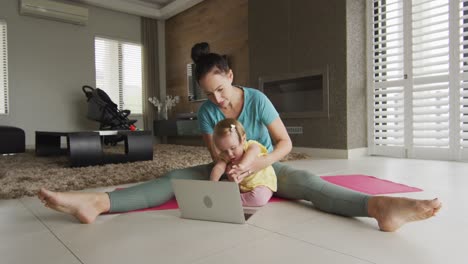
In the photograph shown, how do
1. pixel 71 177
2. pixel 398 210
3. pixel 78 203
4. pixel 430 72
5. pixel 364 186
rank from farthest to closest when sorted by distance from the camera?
1. pixel 430 72
2. pixel 71 177
3. pixel 364 186
4. pixel 78 203
5. pixel 398 210

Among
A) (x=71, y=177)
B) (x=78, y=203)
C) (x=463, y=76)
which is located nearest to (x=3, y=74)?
(x=71, y=177)

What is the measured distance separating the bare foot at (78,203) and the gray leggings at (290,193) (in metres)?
0.05

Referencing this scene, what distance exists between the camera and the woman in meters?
1.08

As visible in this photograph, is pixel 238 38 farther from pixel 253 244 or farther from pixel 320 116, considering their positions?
pixel 253 244

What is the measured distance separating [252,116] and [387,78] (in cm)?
250

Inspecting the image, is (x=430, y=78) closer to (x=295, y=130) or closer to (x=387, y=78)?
(x=387, y=78)

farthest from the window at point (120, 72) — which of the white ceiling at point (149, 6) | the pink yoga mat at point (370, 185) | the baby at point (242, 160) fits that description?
the baby at point (242, 160)

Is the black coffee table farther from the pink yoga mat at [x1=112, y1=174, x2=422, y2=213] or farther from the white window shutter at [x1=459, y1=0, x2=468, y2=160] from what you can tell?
the white window shutter at [x1=459, y1=0, x2=468, y2=160]

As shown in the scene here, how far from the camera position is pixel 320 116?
357cm

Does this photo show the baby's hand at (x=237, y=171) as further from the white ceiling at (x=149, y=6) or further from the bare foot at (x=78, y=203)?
the white ceiling at (x=149, y=6)

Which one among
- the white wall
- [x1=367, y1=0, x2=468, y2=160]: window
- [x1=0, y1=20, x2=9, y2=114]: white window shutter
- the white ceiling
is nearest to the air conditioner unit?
the white wall

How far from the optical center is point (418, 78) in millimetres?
3189

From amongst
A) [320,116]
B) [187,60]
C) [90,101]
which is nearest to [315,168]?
[320,116]

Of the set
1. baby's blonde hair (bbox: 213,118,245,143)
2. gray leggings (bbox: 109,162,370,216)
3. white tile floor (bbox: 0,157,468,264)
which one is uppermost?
baby's blonde hair (bbox: 213,118,245,143)
